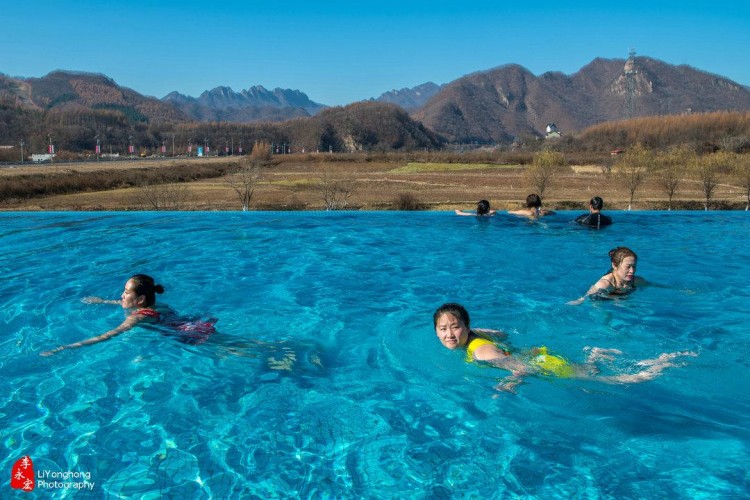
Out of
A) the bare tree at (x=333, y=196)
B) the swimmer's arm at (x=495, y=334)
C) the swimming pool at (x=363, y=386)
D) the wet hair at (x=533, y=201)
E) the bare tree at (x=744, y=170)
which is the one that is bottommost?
the swimming pool at (x=363, y=386)

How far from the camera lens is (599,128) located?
94.9m

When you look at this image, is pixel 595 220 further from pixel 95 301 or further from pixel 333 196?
pixel 333 196

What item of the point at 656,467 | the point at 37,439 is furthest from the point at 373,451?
the point at 37,439

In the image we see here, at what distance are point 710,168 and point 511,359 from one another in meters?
18.9

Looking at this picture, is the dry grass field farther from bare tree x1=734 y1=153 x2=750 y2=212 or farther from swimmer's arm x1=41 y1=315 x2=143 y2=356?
swimmer's arm x1=41 y1=315 x2=143 y2=356

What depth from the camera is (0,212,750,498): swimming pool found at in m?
3.21

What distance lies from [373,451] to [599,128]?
101 m

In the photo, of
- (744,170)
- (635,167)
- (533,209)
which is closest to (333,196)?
(635,167)

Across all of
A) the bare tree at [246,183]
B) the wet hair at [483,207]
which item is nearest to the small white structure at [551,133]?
the bare tree at [246,183]

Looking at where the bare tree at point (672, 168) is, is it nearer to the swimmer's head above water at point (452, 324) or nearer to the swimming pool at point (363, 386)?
the swimming pool at point (363, 386)

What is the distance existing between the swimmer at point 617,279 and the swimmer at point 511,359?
1477 mm

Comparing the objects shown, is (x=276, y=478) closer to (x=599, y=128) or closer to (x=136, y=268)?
(x=136, y=268)

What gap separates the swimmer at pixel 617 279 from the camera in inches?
236

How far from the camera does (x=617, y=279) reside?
6.34 m
